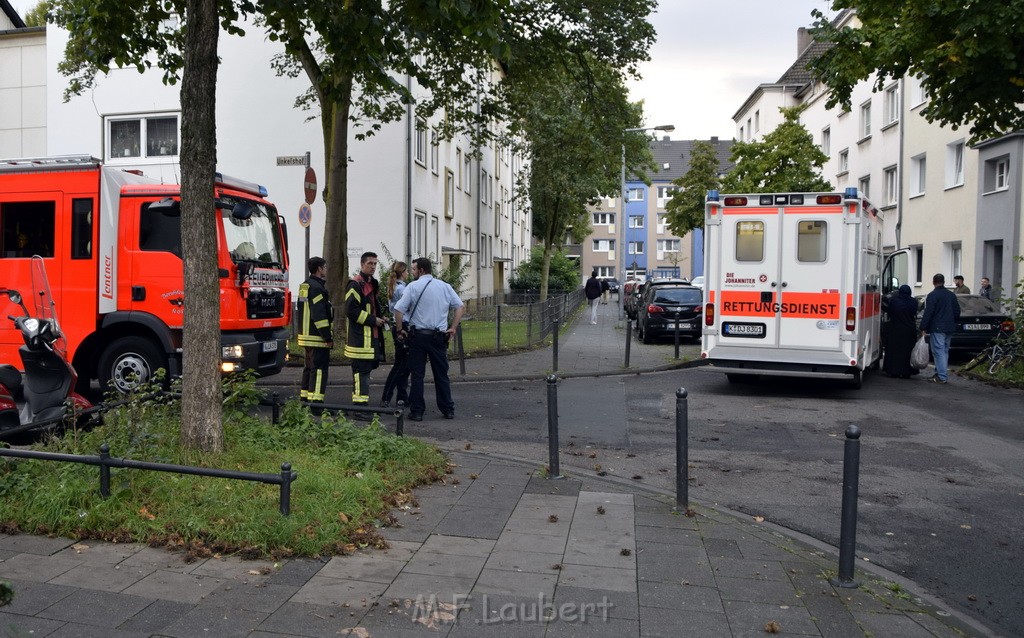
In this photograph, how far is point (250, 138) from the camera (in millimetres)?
25094

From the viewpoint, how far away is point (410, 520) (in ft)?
19.1

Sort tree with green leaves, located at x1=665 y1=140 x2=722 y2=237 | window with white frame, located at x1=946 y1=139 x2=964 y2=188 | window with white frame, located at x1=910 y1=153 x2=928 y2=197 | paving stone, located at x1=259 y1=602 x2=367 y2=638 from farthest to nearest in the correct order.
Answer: tree with green leaves, located at x1=665 y1=140 x2=722 y2=237 → window with white frame, located at x1=910 y1=153 x2=928 y2=197 → window with white frame, located at x1=946 y1=139 x2=964 y2=188 → paving stone, located at x1=259 y1=602 x2=367 y2=638

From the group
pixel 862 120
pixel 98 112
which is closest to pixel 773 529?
pixel 98 112

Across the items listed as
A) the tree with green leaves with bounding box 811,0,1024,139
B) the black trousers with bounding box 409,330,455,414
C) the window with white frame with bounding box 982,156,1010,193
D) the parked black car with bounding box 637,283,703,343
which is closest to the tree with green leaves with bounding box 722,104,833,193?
the window with white frame with bounding box 982,156,1010,193

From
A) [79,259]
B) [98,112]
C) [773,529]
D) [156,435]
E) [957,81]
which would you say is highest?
[98,112]

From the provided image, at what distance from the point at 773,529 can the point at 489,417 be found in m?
4.92

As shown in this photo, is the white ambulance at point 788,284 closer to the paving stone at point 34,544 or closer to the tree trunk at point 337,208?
the tree trunk at point 337,208

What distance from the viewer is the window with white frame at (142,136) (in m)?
25.4

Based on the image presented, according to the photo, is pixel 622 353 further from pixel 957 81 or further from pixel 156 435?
pixel 156 435

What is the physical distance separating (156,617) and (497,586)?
1.66 m

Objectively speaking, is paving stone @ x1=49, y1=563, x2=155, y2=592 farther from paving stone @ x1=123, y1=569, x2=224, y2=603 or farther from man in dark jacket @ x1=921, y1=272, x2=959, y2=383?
man in dark jacket @ x1=921, y1=272, x2=959, y2=383

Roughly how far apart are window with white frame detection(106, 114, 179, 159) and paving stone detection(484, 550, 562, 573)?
74.8 ft

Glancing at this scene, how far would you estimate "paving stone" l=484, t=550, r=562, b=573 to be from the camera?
16.3 ft

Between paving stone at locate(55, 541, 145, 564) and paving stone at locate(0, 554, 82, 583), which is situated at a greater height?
paving stone at locate(55, 541, 145, 564)
